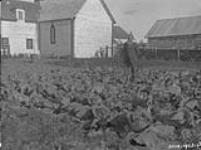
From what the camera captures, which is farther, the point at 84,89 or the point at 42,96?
the point at 84,89

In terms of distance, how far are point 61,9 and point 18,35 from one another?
4.94 meters

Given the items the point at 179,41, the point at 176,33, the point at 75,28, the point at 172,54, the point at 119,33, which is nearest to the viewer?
the point at 172,54

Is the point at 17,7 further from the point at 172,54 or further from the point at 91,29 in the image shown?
the point at 172,54

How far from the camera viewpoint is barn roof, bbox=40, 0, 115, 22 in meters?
38.4

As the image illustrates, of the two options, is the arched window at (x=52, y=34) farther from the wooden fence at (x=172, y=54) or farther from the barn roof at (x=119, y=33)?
the barn roof at (x=119, y=33)

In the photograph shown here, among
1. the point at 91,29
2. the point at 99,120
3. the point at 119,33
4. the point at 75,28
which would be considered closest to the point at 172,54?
the point at 75,28

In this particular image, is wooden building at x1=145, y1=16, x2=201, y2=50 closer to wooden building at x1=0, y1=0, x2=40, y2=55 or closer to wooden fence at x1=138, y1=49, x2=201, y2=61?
wooden fence at x1=138, y1=49, x2=201, y2=61

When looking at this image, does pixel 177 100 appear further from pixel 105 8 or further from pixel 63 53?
pixel 105 8

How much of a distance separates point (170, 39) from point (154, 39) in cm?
339

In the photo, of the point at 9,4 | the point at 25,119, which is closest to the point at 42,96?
the point at 25,119

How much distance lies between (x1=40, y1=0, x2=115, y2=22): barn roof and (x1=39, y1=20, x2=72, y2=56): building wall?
1.85ft

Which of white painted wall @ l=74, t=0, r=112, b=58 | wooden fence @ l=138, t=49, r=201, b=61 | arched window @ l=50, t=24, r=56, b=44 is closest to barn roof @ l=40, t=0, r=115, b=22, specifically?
white painted wall @ l=74, t=0, r=112, b=58

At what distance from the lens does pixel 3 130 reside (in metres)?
5.01

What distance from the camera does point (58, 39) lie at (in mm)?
39000
